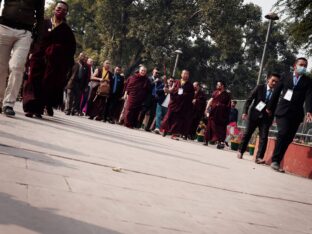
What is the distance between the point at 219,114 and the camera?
14.9m

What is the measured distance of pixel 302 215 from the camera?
3.77 metres

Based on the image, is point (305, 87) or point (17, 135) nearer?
point (17, 135)

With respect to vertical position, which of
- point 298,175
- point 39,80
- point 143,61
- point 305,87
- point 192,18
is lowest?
point 298,175

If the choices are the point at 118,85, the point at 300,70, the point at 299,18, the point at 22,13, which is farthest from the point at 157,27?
the point at 22,13

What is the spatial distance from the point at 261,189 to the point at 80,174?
2.22m

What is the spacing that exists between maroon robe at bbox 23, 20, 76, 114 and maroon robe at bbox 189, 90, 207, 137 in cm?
994

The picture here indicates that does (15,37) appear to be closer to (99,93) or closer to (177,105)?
(177,105)

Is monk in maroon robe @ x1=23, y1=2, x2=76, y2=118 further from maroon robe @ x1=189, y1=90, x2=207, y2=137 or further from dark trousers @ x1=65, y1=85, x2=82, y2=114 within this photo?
maroon robe @ x1=189, y1=90, x2=207, y2=137

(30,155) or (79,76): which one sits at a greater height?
(79,76)

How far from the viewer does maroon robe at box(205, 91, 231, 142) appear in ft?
48.8

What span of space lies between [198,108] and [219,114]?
3262 millimetres

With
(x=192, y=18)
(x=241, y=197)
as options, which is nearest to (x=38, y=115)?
(x=241, y=197)

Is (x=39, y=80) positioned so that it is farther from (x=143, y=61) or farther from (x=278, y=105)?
(x=143, y=61)

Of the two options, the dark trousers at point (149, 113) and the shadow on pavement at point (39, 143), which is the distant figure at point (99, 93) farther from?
the shadow on pavement at point (39, 143)
